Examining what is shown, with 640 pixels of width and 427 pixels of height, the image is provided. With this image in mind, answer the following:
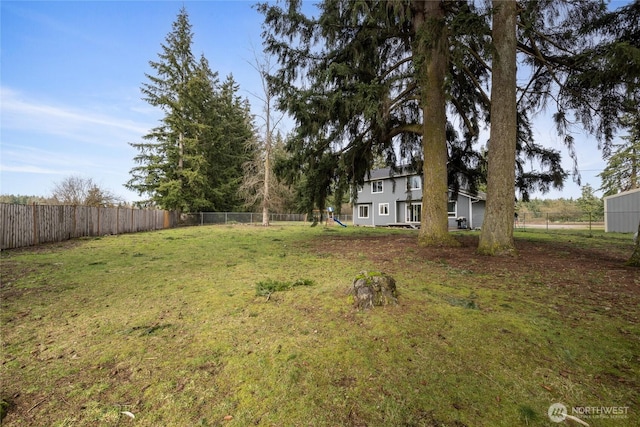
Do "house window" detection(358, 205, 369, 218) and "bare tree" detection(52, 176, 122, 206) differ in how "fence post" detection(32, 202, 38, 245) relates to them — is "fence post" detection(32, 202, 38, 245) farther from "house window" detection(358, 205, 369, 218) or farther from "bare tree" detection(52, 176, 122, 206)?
"house window" detection(358, 205, 369, 218)

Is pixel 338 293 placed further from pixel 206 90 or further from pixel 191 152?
pixel 206 90

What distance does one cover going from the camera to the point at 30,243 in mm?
9469

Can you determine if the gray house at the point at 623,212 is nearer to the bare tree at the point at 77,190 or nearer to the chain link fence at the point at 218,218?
the chain link fence at the point at 218,218

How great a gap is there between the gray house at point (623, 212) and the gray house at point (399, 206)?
709cm

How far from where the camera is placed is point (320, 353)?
232cm

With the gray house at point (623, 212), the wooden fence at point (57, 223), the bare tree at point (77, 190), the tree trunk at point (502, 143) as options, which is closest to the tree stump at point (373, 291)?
the tree trunk at point (502, 143)

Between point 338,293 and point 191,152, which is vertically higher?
point 191,152

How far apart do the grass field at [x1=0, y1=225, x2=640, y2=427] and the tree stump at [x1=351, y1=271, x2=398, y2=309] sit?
113 mm

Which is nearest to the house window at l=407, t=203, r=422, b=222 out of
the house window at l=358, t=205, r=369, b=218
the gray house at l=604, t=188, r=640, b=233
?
the house window at l=358, t=205, r=369, b=218

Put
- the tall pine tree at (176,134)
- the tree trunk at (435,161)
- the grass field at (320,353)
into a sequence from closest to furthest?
1. the grass field at (320,353)
2. the tree trunk at (435,161)
3. the tall pine tree at (176,134)

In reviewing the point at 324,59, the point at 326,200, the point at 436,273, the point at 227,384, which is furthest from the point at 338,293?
the point at 324,59

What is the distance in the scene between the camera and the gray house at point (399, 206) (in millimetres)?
22219

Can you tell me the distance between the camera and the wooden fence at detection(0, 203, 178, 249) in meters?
8.69

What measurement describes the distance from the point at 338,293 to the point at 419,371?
5.09 ft
